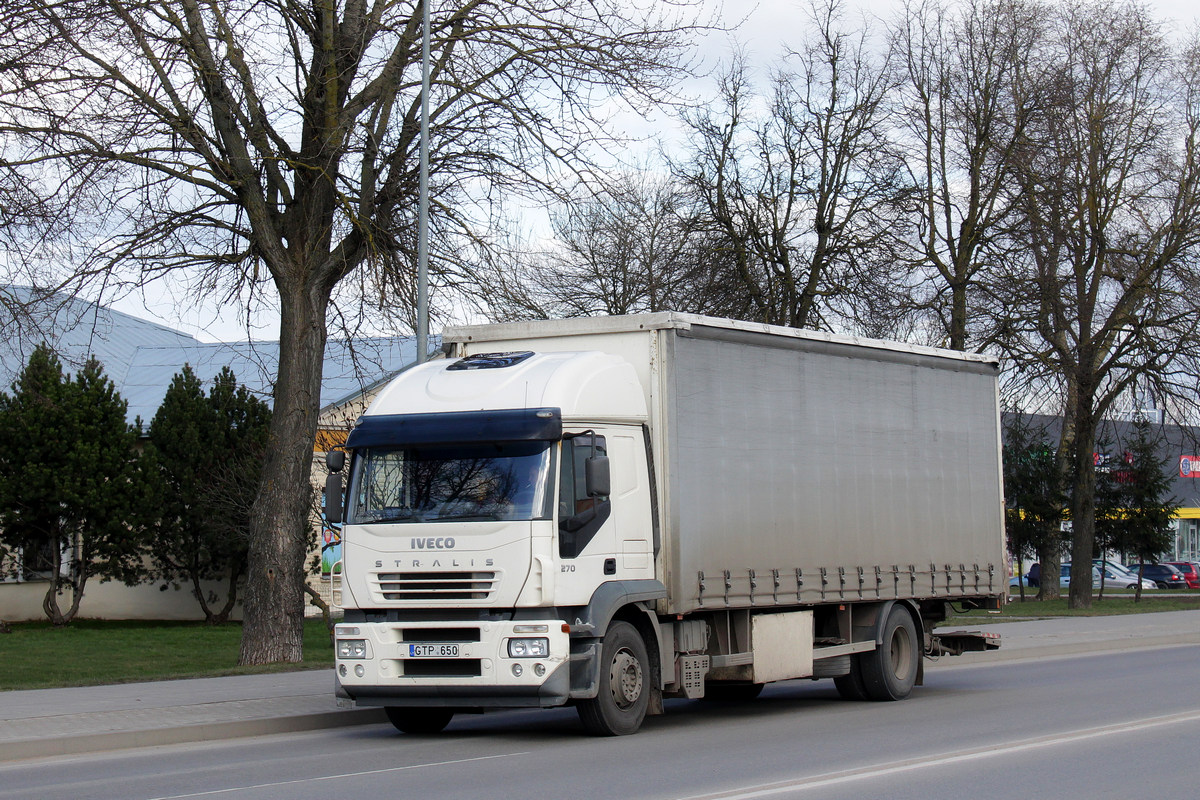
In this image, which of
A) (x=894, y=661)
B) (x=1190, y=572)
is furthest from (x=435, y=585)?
(x=1190, y=572)

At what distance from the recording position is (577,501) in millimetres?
11461

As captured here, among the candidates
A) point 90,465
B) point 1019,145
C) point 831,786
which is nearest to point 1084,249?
point 1019,145

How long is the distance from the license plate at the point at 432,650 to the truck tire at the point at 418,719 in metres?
1.41

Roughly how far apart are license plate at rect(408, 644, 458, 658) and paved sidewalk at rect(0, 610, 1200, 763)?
245 centimetres

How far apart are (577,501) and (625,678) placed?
1.66m

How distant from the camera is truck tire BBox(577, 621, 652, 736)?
11.5m

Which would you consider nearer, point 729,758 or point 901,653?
point 729,758

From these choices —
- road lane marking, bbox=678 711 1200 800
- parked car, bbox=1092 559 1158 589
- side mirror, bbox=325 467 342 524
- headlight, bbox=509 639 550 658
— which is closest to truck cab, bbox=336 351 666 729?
headlight, bbox=509 639 550 658

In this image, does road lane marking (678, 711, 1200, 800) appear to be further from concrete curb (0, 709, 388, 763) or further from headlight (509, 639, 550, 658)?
concrete curb (0, 709, 388, 763)

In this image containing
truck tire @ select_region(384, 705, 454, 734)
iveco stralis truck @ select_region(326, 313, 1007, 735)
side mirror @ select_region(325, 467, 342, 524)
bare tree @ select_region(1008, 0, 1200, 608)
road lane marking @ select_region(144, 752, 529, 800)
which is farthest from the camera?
bare tree @ select_region(1008, 0, 1200, 608)

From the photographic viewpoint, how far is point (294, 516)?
18828 millimetres

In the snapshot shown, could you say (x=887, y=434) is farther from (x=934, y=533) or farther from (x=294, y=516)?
(x=294, y=516)

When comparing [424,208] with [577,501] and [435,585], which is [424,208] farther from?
[435,585]

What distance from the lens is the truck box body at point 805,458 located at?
490 inches
